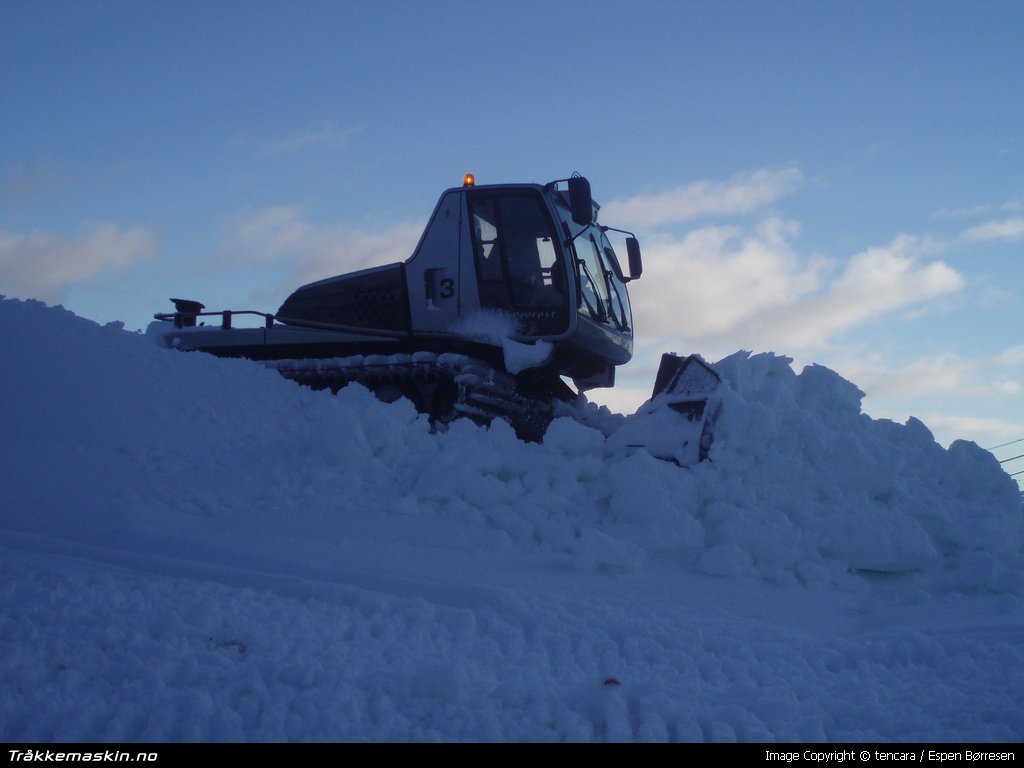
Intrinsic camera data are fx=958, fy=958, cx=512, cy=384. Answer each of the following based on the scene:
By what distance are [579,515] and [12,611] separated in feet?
11.4

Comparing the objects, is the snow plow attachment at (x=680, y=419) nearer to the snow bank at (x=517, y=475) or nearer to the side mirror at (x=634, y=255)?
the snow bank at (x=517, y=475)

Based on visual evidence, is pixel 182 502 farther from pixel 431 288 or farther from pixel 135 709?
pixel 431 288

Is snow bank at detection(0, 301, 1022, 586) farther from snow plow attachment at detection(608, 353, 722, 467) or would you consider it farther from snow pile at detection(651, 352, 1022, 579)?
snow plow attachment at detection(608, 353, 722, 467)

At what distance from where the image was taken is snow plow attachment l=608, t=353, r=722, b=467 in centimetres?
693

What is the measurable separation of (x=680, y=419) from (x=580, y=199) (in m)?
2.16

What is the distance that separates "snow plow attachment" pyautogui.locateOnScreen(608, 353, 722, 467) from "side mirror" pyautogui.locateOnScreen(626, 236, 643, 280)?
2.20 m

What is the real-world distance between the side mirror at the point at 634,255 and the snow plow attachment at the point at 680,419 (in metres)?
2.20

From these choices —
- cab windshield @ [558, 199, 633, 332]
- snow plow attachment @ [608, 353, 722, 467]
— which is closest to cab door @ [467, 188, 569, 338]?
cab windshield @ [558, 199, 633, 332]

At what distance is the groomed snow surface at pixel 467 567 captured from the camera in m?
3.31

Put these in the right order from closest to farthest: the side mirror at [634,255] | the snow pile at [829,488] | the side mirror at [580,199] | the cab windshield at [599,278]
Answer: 1. the snow pile at [829,488]
2. the side mirror at [580,199]
3. the cab windshield at [599,278]
4. the side mirror at [634,255]

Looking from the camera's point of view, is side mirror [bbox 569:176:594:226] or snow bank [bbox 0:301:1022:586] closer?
snow bank [bbox 0:301:1022:586]

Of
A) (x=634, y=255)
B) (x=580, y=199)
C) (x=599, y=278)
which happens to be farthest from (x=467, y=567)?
(x=634, y=255)

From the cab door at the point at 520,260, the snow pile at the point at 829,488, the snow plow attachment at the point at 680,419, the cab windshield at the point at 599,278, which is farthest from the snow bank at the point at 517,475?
the cab windshield at the point at 599,278
